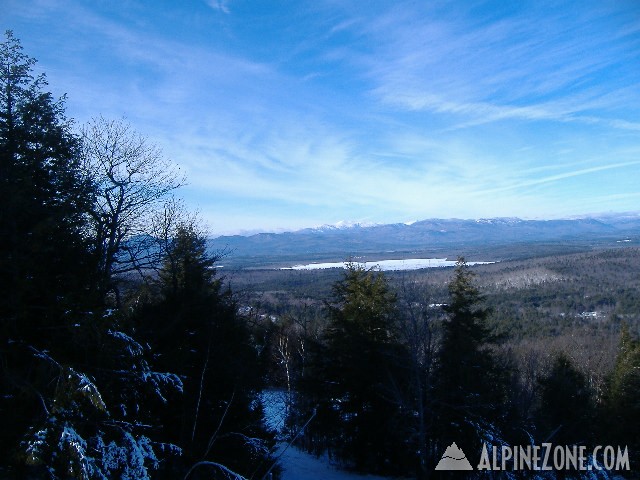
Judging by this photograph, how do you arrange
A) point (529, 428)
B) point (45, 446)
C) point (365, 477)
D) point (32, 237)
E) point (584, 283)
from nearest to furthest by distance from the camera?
point (45, 446)
point (32, 237)
point (529, 428)
point (365, 477)
point (584, 283)

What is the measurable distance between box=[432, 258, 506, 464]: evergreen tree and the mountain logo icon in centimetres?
66

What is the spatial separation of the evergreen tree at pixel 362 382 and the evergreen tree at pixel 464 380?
1.50m

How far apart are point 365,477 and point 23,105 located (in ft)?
48.2

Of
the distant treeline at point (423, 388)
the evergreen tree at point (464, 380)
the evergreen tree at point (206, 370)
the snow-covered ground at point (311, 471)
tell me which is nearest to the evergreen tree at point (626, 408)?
the distant treeline at point (423, 388)

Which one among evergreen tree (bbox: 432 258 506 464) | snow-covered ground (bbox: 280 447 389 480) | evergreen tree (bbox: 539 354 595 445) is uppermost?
evergreen tree (bbox: 432 258 506 464)

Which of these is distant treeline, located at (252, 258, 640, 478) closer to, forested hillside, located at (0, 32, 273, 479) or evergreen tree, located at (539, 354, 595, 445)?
evergreen tree, located at (539, 354, 595, 445)

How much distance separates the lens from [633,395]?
1734 centimetres

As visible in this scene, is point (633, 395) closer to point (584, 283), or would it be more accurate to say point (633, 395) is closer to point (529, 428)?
point (529, 428)

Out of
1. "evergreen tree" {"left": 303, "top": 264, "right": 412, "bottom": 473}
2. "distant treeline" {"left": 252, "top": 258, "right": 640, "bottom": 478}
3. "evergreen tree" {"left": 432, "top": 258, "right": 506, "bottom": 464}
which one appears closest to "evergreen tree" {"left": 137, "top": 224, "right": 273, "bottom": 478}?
"distant treeline" {"left": 252, "top": 258, "right": 640, "bottom": 478}

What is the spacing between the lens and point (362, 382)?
47.3 feet

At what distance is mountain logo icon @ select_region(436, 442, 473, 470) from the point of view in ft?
39.3

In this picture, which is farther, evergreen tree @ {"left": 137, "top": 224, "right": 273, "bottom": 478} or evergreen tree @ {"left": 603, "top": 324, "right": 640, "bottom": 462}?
evergreen tree @ {"left": 603, "top": 324, "right": 640, "bottom": 462}

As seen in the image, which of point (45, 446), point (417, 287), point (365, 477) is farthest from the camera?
point (365, 477)

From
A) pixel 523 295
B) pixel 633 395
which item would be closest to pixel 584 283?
pixel 523 295
